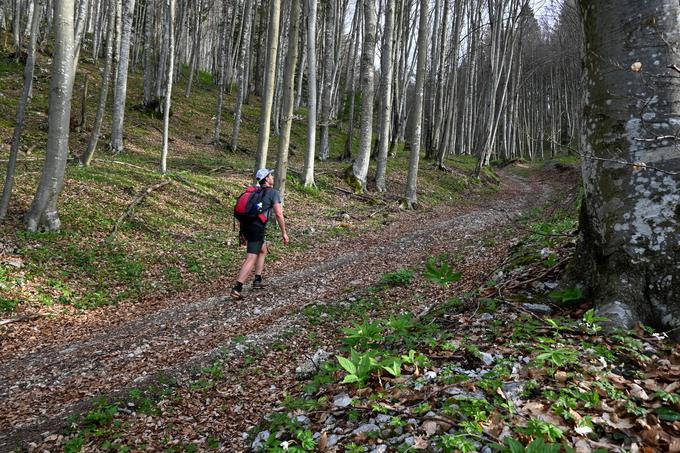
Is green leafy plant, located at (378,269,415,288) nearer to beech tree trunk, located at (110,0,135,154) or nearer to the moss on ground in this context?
the moss on ground

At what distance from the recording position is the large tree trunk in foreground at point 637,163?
3314 mm

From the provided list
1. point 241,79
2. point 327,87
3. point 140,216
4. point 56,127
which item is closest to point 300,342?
point 56,127

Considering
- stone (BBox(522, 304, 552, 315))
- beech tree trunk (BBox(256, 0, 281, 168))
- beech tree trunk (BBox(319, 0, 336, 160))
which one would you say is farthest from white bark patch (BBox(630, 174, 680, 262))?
beech tree trunk (BBox(319, 0, 336, 160))

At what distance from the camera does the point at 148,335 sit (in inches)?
229

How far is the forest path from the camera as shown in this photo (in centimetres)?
428

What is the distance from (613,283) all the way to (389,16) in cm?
1491

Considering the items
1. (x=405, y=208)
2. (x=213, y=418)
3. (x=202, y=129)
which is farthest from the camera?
(x=202, y=129)

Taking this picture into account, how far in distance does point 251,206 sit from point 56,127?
430 cm

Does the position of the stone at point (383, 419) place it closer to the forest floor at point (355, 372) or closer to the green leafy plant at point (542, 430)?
the forest floor at point (355, 372)

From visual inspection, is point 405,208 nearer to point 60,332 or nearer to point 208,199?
point 208,199

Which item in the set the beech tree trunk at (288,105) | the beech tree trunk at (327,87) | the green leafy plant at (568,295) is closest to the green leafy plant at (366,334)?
the green leafy plant at (568,295)

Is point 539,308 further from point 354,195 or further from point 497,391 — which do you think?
point 354,195

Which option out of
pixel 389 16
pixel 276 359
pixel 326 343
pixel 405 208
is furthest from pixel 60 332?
pixel 389 16

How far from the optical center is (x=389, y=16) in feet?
52.5
